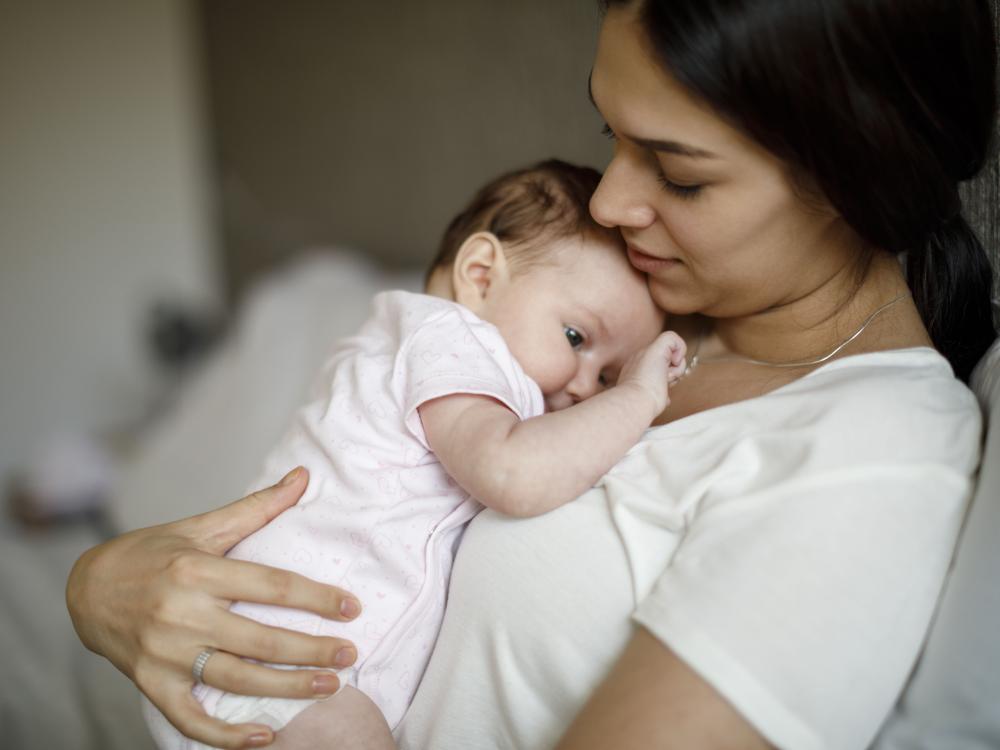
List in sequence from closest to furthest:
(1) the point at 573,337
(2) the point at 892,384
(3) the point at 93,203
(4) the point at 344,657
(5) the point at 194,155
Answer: (2) the point at 892,384, (4) the point at 344,657, (1) the point at 573,337, (3) the point at 93,203, (5) the point at 194,155

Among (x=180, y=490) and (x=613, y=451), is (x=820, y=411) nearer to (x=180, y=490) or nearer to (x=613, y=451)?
(x=613, y=451)

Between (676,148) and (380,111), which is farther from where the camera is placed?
(380,111)

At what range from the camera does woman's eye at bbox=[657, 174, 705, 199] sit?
0.96 m

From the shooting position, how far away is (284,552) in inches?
41.3

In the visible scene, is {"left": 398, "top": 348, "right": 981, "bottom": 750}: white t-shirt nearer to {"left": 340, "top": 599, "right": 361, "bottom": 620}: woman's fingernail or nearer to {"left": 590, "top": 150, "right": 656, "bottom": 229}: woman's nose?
{"left": 340, "top": 599, "right": 361, "bottom": 620}: woman's fingernail

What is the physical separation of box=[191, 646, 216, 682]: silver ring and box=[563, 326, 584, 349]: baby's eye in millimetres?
601

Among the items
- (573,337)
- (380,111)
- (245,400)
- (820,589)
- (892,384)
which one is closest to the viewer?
(820,589)

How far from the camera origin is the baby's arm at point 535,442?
92 cm

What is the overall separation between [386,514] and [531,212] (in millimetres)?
480

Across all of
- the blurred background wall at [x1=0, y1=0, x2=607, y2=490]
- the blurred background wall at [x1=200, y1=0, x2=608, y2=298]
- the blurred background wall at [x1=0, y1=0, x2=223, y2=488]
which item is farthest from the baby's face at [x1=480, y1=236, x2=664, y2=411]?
the blurred background wall at [x1=0, y1=0, x2=223, y2=488]

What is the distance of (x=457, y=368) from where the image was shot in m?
1.01

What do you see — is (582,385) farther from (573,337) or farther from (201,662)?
(201,662)

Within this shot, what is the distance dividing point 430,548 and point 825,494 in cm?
48

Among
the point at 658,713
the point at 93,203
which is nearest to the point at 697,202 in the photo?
the point at 658,713
